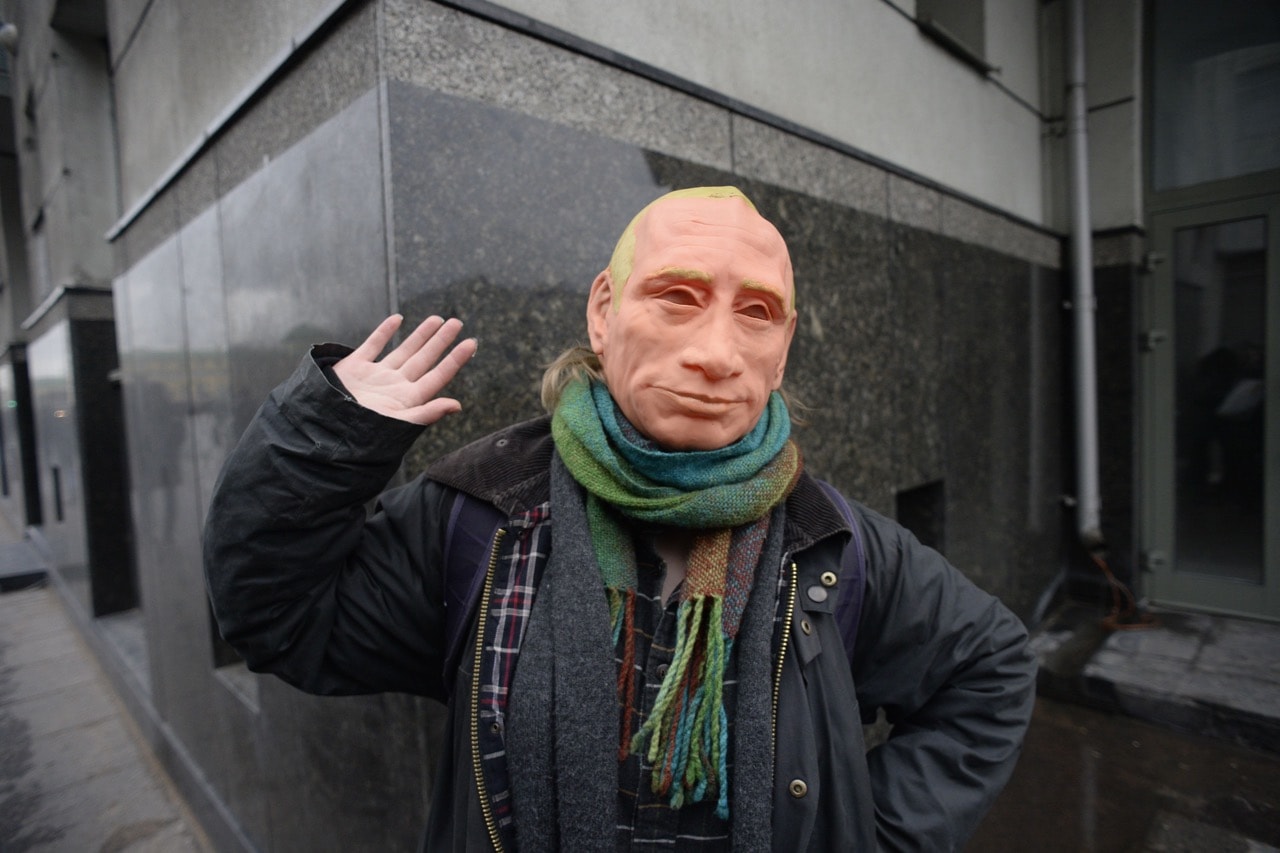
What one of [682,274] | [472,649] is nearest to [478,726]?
[472,649]

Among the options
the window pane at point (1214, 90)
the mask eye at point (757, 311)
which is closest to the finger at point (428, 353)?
the mask eye at point (757, 311)

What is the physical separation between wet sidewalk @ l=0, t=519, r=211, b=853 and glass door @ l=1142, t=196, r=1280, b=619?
Result: 695cm

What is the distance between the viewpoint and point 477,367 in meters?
2.11

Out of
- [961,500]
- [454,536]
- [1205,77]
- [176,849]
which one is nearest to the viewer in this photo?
[454,536]

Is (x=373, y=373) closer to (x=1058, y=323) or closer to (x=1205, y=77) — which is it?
(x=1058, y=323)

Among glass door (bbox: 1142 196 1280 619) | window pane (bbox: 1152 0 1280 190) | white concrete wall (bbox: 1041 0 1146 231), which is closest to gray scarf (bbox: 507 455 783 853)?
glass door (bbox: 1142 196 1280 619)

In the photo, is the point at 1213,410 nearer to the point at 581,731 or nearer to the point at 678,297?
the point at 678,297

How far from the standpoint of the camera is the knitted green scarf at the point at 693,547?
1262 mm

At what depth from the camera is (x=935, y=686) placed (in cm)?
157

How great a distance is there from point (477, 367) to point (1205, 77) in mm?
6206

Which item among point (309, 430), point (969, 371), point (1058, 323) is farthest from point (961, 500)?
point (309, 430)

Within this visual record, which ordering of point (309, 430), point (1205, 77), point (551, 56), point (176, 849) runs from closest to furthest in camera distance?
point (309, 430)
point (551, 56)
point (176, 849)
point (1205, 77)

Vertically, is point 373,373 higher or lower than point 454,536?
higher

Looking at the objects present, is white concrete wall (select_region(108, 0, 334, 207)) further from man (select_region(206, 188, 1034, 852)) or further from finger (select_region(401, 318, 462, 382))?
man (select_region(206, 188, 1034, 852))
